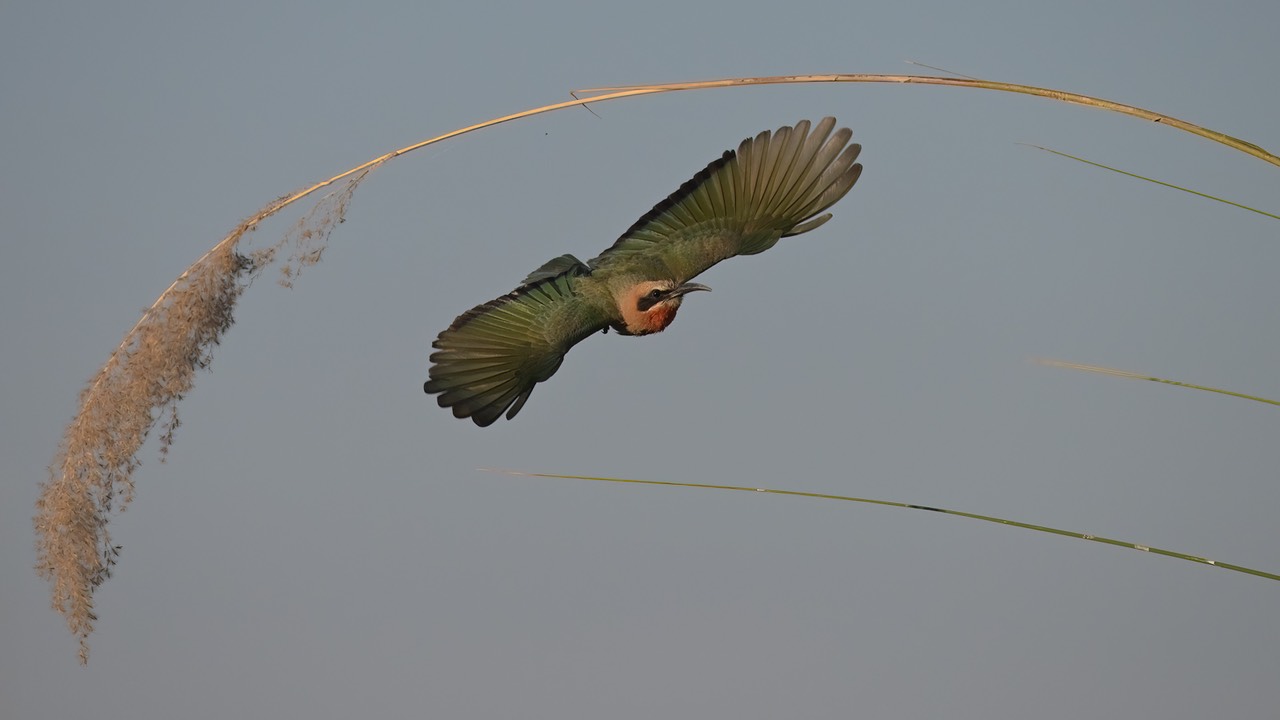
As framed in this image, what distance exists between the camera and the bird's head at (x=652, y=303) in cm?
292

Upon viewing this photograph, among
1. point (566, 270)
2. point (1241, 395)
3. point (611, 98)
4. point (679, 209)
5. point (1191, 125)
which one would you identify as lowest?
point (1241, 395)

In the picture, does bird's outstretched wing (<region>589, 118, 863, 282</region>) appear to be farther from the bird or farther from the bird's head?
the bird's head

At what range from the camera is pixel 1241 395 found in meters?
1.35

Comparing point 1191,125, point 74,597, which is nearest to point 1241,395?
point 1191,125

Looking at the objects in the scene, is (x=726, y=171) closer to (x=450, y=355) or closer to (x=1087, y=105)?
(x=450, y=355)

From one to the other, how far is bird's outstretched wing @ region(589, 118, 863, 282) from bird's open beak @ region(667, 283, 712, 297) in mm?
74

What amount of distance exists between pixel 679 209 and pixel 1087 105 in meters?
1.73

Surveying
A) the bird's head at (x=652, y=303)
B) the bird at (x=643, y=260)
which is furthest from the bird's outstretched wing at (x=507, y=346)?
the bird's head at (x=652, y=303)

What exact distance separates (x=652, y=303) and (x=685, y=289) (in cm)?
10

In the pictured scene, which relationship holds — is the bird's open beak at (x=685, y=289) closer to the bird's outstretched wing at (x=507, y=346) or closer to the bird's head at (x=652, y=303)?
the bird's head at (x=652, y=303)

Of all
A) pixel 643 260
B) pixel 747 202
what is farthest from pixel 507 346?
pixel 747 202

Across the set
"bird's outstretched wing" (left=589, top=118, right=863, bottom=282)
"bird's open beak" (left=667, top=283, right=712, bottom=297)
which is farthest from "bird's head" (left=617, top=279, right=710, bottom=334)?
"bird's outstretched wing" (left=589, top=118, right=863, bottom=282)

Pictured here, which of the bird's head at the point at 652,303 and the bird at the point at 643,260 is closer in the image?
the bird's head at the point at 652,303

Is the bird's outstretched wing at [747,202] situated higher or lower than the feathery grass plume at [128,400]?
higher
